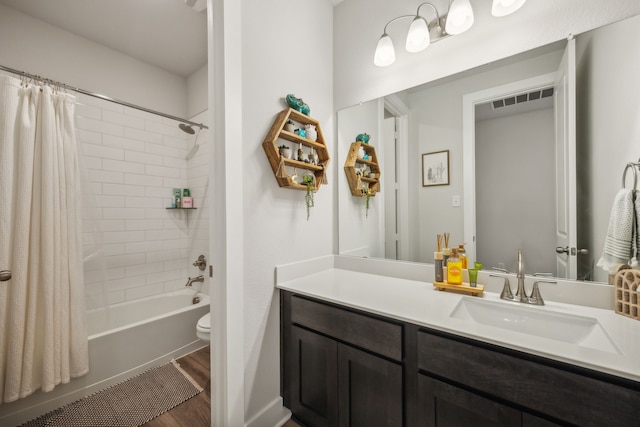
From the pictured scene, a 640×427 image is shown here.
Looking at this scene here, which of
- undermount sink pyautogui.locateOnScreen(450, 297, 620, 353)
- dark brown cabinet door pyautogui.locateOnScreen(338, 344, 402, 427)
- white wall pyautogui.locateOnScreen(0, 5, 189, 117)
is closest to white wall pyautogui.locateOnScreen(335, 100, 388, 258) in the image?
undermount sink pyautogui.locateOnScreen(450, 297, 620, 353)

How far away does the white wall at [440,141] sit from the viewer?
135cm

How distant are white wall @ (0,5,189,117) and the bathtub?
1.95 metres

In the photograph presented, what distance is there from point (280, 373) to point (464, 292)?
1.12m

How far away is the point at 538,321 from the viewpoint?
1.00 meters

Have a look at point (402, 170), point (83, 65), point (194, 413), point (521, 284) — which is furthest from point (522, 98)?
point (83, 65)

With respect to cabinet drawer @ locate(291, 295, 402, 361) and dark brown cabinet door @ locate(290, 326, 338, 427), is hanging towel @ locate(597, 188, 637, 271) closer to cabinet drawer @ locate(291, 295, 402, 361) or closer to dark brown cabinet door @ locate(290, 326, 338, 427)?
cabinet drawer @ locate(291, 295, 402, 361)

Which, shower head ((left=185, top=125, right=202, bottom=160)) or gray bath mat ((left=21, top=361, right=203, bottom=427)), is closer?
gray bath mat ((left=21, top=361, right=203, bottom=427))

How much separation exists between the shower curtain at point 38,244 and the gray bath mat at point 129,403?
19 centimetres

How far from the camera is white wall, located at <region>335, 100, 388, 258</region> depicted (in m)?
1.68

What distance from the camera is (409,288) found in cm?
133

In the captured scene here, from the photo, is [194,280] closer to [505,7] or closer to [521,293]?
[521,293]

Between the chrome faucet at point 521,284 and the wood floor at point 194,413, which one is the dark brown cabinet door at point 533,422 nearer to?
the chrome faucet at point 521,284

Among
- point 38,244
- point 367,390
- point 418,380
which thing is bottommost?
point 367,390

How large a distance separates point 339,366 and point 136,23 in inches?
113
